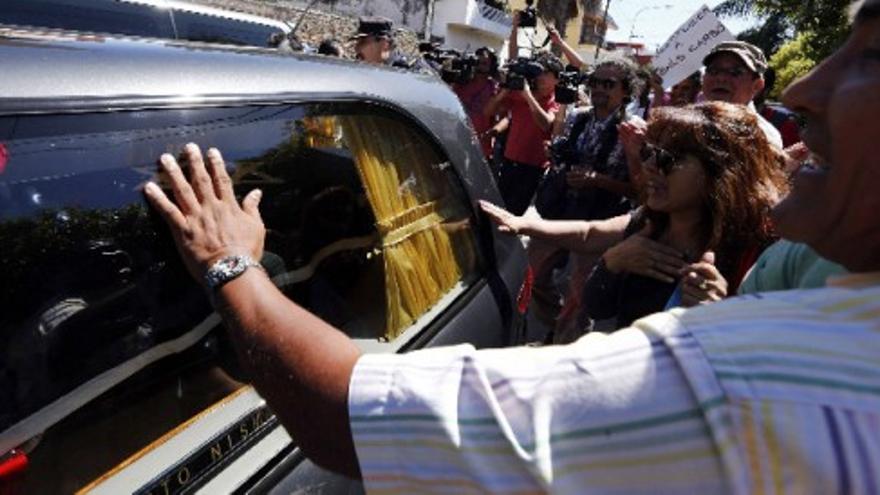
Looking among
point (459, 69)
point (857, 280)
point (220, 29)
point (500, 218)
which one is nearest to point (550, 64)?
point (459, 69)

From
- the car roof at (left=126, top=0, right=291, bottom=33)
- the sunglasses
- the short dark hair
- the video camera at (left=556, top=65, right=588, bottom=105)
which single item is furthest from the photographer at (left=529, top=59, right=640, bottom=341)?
the car roof at (left=126, top=0, right=291, bottom=33)

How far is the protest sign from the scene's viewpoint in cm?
434

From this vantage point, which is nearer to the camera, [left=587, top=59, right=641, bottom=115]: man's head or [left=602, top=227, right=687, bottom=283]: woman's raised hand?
[left=602, top=227, right=687, bottom=283]: woman's raised hand

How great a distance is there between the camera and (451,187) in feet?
7.02

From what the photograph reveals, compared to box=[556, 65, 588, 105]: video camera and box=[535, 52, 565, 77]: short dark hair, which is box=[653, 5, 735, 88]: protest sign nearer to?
box=[556, 65, 588, 105]: video camera

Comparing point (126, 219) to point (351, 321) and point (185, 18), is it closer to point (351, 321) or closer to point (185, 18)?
point (351, 321)

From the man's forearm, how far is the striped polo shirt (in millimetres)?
39

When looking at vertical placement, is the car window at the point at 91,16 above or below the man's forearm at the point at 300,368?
above

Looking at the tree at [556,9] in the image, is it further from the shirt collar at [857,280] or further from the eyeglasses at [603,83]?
the shirt collar at [857,280]

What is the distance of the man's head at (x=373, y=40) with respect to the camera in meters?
5.29

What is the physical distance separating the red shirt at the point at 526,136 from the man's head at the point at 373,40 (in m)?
Answer: 1.10

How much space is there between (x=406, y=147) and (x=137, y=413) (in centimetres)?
98

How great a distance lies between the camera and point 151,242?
1212 millimetres

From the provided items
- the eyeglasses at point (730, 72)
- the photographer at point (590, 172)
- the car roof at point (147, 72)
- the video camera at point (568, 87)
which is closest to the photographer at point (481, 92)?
the video camera at point (568, 87)
